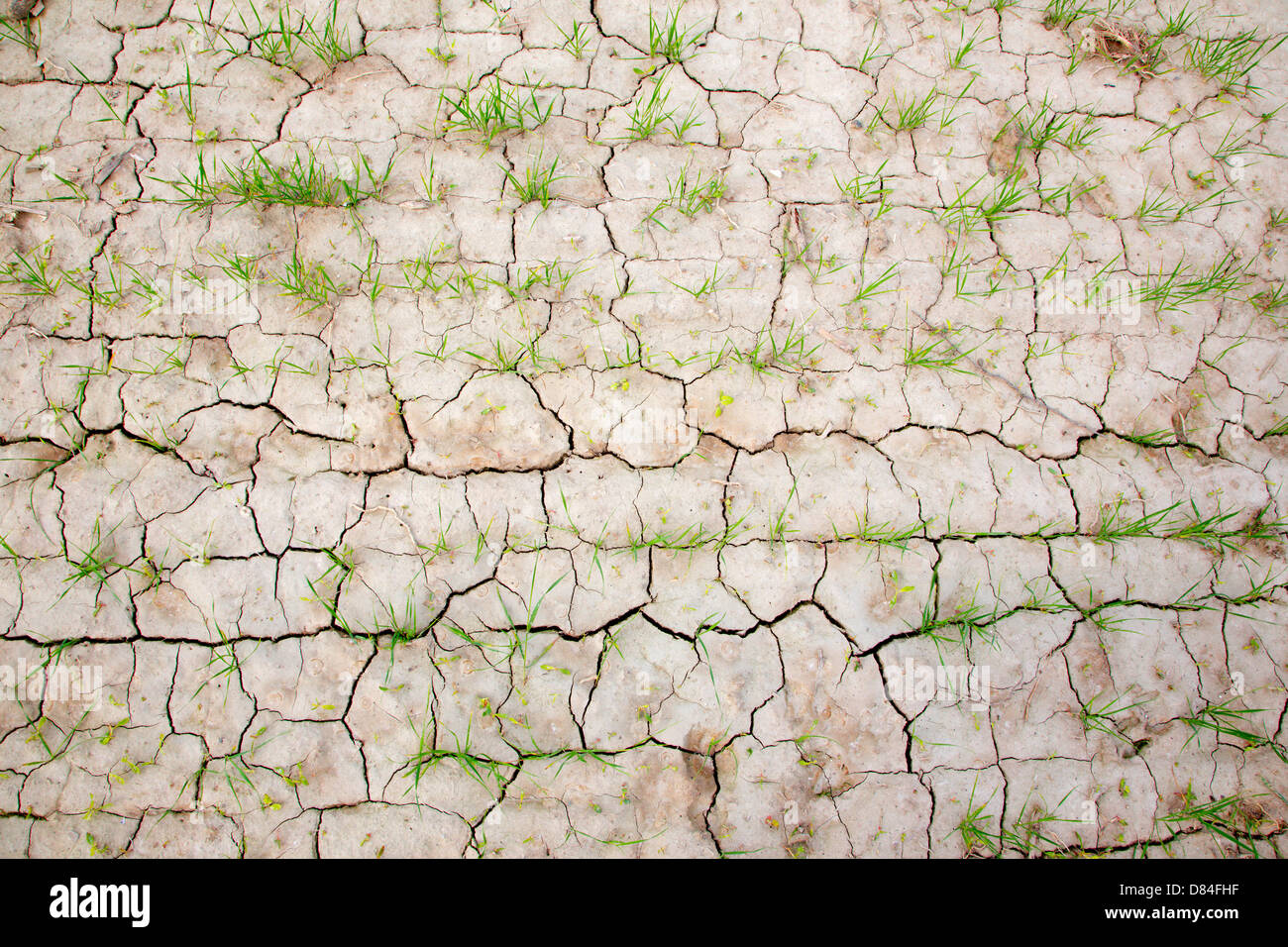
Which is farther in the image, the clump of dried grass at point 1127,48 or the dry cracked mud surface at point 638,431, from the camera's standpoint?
the clump of dried grass at point 1127,48

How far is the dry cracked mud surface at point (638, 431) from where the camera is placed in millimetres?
2117

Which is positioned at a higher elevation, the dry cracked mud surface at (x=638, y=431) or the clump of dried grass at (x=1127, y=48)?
the clump of dried grass at (x=1127, y=48)

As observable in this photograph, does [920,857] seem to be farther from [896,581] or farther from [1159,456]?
[1159,456]

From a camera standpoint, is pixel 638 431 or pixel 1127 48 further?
pixel 1127 48

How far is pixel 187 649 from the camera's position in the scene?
215 centimetres

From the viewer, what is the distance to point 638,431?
234cm

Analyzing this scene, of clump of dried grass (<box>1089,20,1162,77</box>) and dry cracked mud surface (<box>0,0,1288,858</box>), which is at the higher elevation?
clump of dried grass (<box>1089,20,1162,77</box>)

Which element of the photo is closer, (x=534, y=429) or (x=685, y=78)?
(x=534, y=429)

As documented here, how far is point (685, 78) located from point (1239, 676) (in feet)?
9.51

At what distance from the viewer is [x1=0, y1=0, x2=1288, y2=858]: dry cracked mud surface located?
2.12m

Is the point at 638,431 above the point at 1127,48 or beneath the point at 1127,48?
beneath

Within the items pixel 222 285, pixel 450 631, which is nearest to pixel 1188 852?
pixel 450 631

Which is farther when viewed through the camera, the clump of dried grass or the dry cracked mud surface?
the clump of dried grass

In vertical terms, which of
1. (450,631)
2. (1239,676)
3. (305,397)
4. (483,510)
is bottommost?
(1239,676)
